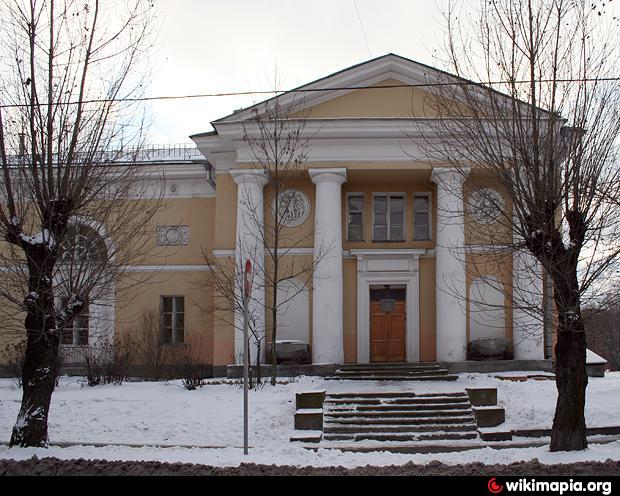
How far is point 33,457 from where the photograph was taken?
9750mm

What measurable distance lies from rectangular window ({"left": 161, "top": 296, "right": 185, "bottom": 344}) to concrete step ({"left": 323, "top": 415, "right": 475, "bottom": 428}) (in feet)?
34.5

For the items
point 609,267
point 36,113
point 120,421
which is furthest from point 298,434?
point 36,113

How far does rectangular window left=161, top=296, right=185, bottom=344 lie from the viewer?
24.3 metres

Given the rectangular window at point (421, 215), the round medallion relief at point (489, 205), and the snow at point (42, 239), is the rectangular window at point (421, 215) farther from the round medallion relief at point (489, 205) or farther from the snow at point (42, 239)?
the snow at point (42, 239)

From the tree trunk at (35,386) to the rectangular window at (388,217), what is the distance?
44.7ft

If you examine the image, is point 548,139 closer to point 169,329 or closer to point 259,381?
point 259,381

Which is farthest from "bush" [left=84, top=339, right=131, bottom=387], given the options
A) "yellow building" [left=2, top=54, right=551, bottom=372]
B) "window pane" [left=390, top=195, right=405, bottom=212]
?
"window pane" [left=390, top=195, right=405, bottom=212]

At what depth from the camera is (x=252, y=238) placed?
69.7 feet

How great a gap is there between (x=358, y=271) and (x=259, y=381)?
250 inches

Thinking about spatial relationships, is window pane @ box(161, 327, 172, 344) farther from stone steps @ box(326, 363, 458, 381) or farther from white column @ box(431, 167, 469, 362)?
white column @ box(431, 167, 469, 362)

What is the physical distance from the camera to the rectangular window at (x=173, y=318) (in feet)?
79.6

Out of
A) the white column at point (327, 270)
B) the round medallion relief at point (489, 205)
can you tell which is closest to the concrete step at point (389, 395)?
the white column at point (327, 270)

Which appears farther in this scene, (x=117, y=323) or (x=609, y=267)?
(x=117, y=323)
